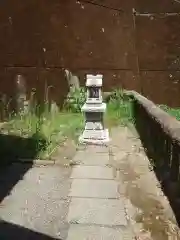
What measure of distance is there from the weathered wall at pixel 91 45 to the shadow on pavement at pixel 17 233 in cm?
697

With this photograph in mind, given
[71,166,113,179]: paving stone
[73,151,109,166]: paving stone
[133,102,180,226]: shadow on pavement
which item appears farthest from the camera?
[73,151,109,166]: paving stone

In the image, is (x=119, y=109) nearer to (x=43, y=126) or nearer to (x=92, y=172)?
(x=43, y=126)

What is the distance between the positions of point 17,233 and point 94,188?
134cm

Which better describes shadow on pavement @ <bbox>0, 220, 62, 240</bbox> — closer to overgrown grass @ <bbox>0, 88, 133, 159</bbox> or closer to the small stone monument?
overgrown grass @ <bbox>0, 88, 133, 159</bbox>

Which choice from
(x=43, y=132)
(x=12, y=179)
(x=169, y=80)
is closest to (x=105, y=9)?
(x=169, y=80)

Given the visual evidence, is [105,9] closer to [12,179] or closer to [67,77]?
[67,77]

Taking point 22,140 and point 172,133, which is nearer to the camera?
point 172,133

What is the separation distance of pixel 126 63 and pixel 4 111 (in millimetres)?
3275

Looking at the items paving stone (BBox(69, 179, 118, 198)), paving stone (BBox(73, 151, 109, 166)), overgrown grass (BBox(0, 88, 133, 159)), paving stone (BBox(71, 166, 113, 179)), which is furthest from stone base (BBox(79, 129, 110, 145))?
paving stone (BBox(69, 179, 118, 198))

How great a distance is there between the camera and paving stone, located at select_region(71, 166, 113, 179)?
15.8 ft

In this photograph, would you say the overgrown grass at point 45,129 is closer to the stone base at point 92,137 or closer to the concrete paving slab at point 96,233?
the stone base at point 92,137

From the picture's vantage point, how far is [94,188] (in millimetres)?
4367

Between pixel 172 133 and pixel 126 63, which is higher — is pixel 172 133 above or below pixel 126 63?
below

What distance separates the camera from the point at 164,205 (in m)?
3.95
